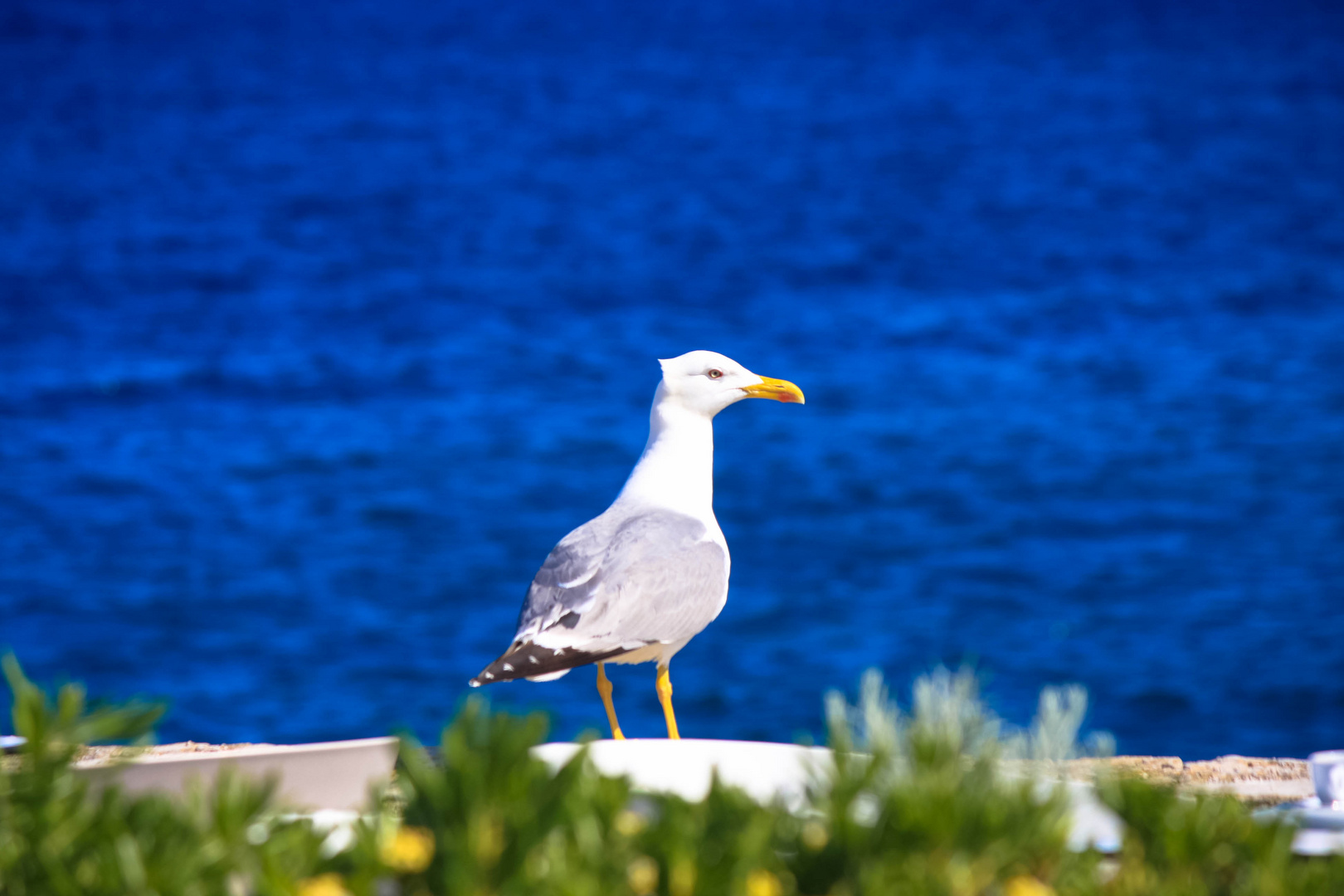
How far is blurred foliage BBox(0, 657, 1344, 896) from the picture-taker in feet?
8.42

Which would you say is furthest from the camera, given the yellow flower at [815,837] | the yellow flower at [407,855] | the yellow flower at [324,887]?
the yellow flower at [815,837]

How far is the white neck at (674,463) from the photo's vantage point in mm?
5352

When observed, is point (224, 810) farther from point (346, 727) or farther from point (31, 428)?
point (31, 428)

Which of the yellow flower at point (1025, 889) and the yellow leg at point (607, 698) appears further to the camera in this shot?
the yellow leg at point (607, 698)

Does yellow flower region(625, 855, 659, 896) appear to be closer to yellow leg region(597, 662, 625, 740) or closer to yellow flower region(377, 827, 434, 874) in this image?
yellow flower region(377, 827, 434, 874)

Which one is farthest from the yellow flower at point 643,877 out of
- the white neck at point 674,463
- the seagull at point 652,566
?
the white neck at point 674,463

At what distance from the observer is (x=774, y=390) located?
544cm

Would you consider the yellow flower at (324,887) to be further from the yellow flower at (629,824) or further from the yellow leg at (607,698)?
the yellow leg at (607,698)

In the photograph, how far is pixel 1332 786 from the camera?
12.5 ft

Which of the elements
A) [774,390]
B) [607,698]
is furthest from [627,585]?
[774,390]

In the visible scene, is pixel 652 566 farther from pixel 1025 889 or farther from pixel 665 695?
pixel 1025 889

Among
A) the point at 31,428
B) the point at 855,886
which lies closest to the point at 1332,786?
the point at 855,886

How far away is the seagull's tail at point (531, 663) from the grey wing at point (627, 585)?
0.04 m

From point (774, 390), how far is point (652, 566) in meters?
0.87
